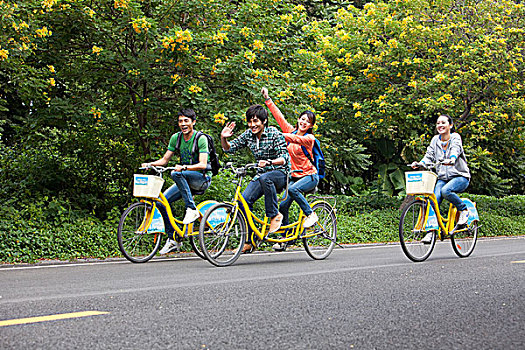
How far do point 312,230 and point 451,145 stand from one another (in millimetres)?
2404

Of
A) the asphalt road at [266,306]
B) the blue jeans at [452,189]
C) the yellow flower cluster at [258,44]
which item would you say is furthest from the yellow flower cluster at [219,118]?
the blue jeans at [452,189]

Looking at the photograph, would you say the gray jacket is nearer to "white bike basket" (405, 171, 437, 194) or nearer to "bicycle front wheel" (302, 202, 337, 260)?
"white bike basket" (405, 171, 437, 194)

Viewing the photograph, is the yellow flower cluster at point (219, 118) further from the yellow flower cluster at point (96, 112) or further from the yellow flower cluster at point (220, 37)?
the yellow flower cluster at point (96, 112)

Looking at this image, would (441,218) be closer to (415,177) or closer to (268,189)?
(415,177)

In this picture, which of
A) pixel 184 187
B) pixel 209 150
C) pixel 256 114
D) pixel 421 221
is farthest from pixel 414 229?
pixel 184 187

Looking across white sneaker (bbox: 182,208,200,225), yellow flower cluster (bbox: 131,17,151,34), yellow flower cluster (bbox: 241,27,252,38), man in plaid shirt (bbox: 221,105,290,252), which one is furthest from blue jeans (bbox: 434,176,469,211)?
yellow flower cluster (bbox: 131,17,151,34)

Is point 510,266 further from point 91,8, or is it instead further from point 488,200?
point 488,200

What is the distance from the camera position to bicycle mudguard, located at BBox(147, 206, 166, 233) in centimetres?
867

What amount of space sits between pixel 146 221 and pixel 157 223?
166mm

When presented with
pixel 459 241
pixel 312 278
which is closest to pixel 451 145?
pixel 459 241

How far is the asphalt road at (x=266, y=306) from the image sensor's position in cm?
387

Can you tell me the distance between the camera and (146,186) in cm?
835

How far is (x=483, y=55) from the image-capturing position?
18.8 meters

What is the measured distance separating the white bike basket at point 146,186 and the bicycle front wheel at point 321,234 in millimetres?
2307
